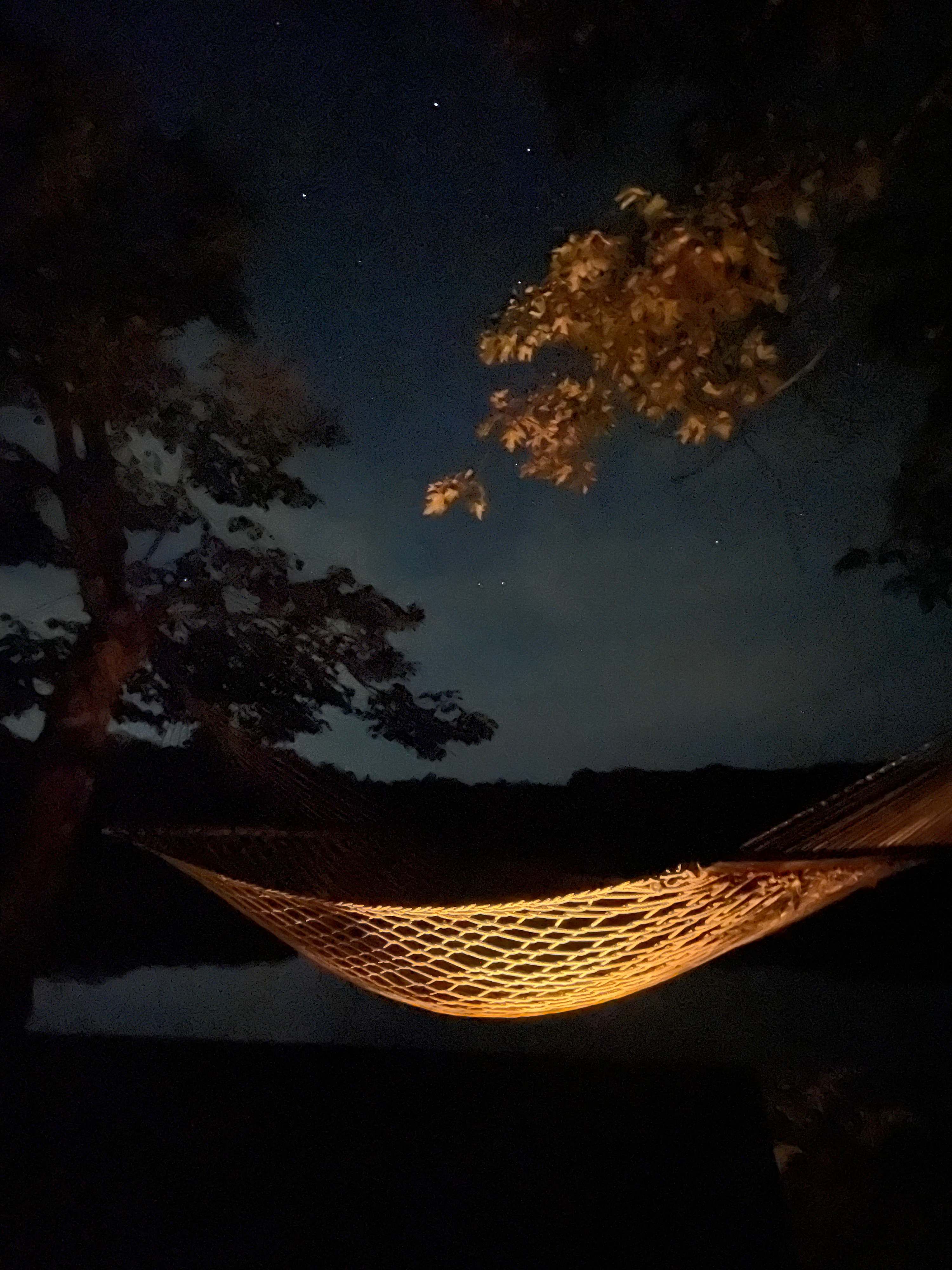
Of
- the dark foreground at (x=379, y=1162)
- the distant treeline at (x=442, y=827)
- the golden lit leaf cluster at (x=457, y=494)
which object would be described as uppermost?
the golden lit leaf cluster at (x=457, y=494)

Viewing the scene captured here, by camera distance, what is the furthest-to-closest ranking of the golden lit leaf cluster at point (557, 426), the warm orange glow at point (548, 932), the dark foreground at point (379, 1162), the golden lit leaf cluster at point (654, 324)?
the golden lit leaf cluster at point (557, 426)
the golden lit leaf cluster at point (654, 324)
the dark foreground at point (379, 1162)
the warm orange glow at point (548, 932)

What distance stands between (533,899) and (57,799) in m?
0.94

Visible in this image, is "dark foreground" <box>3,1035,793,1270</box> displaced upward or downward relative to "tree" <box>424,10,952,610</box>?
downward

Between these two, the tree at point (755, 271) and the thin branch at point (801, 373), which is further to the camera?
the thin branch at point (801, 373)

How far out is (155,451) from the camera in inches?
59.4

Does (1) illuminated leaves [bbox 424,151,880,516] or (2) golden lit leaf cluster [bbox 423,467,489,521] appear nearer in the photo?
(1) illuminated leaves [bbox 424,151,880,516]

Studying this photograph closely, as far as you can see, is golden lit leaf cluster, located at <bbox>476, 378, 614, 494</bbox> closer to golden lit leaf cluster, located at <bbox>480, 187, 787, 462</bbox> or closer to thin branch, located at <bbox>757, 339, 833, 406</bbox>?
golden lit leaf cluster, located at <bbox>480, 187, 787, 462</bbox>

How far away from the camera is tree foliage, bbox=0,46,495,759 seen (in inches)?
52.1

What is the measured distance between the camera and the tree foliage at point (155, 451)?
132cm

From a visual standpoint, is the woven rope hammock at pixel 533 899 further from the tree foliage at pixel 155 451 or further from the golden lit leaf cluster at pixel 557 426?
the golden lit leaf cluster at pixel 557 426

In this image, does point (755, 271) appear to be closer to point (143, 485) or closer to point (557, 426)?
point (557, 426)

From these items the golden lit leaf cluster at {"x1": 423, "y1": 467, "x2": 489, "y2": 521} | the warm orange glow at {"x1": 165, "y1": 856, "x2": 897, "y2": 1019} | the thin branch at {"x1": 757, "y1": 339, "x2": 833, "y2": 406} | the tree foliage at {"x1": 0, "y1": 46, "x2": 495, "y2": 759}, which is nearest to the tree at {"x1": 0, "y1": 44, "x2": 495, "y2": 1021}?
the tree foliage at {"x1": 0, "y1": 46, "x2": 495, "y2": 759}

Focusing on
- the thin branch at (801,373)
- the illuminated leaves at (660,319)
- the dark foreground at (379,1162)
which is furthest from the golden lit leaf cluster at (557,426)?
the dark foreground at (379,1162)

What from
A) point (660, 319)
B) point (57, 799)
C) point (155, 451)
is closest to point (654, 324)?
point (660, 319)
